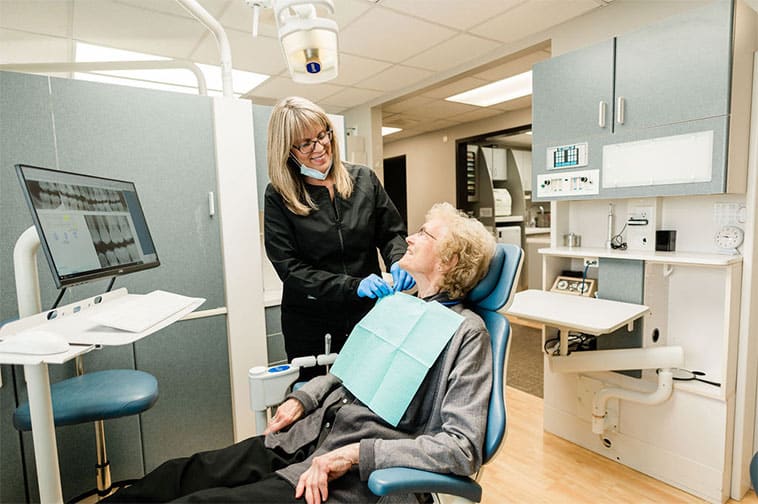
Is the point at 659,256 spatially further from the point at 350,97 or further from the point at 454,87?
the point at 350,97

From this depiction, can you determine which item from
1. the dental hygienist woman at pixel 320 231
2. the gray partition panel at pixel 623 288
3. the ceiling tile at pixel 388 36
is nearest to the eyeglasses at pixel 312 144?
the dental hygienist woman at pixel 320 231

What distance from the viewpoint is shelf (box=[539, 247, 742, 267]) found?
1.88 meters

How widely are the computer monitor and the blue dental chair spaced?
96 centimetres

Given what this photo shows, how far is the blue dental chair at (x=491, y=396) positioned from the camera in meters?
0.93

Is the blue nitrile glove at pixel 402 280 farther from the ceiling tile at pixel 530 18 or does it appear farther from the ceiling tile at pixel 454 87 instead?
the ceiling tile at pixel 454 87

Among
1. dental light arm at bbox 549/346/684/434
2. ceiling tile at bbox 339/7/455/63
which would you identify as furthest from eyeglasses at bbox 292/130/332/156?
dental light arm at bbox 549/346/684/434

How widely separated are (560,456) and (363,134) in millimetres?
3725

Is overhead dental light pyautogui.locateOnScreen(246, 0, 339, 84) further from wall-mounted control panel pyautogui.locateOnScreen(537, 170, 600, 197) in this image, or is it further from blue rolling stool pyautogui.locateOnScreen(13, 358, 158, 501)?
wall-mounted control panel pyautogui.locateOnScreen(537, 170, 600, 197)

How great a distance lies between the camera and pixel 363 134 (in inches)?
194

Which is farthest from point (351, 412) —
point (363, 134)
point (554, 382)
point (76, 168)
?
point (363, 134)

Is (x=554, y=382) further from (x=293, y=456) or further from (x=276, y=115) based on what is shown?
(x=276, y=115)

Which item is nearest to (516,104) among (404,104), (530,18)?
(404,104)

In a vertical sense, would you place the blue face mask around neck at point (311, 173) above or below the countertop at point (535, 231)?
above

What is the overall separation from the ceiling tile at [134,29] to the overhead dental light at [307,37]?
173cm
